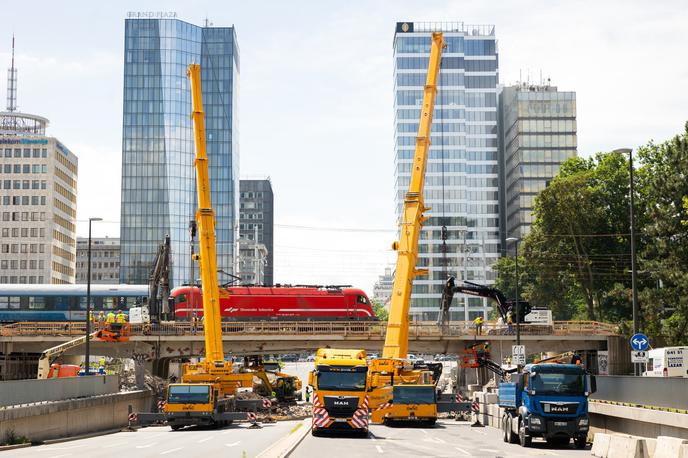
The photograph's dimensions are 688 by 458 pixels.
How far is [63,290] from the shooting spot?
257 ft

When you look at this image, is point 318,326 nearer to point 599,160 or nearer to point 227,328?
point 227,328

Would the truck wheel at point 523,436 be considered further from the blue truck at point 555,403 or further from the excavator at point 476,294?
the excavator at point 476,294

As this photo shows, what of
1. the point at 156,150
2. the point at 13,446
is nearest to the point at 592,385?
the point at 13,446

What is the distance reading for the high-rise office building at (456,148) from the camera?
584ft

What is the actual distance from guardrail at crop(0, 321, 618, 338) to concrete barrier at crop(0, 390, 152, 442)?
12716mm

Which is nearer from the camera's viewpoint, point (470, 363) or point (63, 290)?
point (470, 363)

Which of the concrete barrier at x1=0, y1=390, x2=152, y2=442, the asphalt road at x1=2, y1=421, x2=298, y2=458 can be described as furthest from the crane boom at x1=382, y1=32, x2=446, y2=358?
the concrete barrier at x1=0, y1=390, x2=152, y2=442

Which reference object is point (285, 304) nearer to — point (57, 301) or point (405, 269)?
point (57, 301)

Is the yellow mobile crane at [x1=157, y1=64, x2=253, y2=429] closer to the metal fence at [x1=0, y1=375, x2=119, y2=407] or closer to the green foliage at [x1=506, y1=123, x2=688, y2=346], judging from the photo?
the metal fence at [x1=0, y1=375, x2=119, y2=407]

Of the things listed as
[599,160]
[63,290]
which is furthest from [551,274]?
[63,290]

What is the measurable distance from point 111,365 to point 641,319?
6584 cm

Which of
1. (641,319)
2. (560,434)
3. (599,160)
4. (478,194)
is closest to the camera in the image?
(560,434)

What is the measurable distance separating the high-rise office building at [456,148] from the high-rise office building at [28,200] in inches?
2530

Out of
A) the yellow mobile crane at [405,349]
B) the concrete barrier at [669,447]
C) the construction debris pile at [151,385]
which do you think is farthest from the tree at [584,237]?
the concrete barrier at [669,447]
